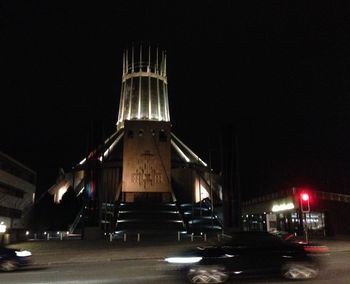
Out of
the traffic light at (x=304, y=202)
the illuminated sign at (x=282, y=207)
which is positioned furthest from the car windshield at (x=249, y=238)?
the illuminated sign at (x=282, y=207)

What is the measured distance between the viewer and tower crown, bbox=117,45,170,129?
71.6 metres

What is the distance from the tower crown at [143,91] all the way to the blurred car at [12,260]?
57.6 m

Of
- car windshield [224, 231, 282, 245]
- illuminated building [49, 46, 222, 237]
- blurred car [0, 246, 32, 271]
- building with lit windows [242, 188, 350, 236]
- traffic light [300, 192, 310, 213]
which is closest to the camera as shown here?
car windshield [224, 231, 282, 245]

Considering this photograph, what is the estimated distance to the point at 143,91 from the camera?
7306 cm

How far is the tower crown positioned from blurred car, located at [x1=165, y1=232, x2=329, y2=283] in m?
61.5

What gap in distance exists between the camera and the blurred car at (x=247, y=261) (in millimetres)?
9258

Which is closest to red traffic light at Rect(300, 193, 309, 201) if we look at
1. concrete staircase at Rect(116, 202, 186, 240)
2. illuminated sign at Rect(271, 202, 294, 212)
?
concrete staircase at Rect(116, 202, 186, 240)

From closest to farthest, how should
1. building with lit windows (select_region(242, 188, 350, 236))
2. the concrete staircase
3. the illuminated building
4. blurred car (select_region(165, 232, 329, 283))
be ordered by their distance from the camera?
blurred car (select_region(165, 232, 329, 283)) → building with lit windows (select_region(242, 188, 350, 236)) → the concrete staircase → the illuminated building

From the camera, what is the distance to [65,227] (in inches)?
1988

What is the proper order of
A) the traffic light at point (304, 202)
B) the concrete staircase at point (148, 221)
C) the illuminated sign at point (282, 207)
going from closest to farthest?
the traffic light at point (304, 202) < the concrete staircase at point (148, 221) < the illuminated sign at point (282, 207)

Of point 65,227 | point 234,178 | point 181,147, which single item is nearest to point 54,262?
point 234,178

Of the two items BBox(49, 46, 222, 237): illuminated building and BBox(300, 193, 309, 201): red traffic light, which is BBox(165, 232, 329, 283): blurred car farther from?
BBox(49, 46, 222, 237): illuminated building

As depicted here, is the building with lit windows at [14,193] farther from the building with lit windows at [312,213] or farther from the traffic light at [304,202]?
the traffic light at [304,202]

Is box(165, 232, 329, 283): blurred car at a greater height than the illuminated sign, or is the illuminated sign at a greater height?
the illuminated sign
